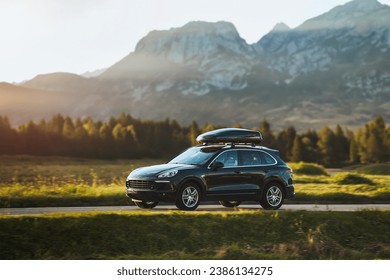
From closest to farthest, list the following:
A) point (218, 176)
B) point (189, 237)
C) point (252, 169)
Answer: point (189, 237) < point (218, 176) < point (252, 169)

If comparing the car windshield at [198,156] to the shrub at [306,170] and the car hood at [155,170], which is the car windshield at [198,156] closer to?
the car hood at [155,170]

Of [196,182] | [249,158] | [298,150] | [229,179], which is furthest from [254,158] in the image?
[298,150]

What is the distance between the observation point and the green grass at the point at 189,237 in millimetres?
13203

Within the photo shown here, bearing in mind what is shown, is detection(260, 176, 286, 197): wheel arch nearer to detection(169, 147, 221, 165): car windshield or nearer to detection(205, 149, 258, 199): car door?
detection(205, 149, 258, 199): car door

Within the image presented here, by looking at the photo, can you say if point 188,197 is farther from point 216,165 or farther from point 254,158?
point 254,158

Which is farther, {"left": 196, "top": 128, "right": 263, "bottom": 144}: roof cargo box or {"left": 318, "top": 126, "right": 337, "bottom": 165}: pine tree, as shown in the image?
{"left": 318, "top": 126, "right": 337, "bottom": 165}: pine tree

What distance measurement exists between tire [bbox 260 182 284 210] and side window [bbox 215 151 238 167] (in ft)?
3.84

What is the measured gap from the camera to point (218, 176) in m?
15.6

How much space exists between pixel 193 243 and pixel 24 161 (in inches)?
3714

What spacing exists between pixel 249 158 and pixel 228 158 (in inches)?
27.8

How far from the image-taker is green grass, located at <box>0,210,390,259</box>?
520 inches

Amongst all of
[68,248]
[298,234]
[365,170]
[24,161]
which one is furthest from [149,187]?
[24,161]

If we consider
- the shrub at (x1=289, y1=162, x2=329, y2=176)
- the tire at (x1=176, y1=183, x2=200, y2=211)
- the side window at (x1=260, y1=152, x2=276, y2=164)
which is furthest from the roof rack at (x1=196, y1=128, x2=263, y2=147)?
the shrub at (x1=289, y1=162, x2=329, y2=176)

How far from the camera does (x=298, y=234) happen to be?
47.9ft
